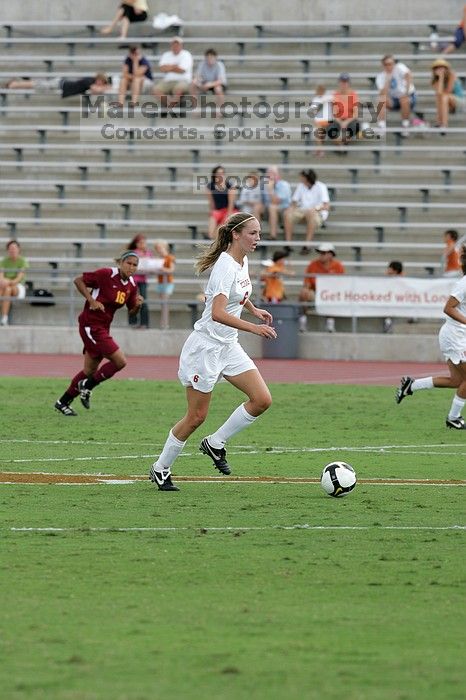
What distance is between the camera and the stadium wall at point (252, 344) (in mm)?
27375

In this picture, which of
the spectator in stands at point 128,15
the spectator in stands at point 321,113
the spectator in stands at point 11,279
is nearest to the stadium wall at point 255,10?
the spectator in stands at point 128,15

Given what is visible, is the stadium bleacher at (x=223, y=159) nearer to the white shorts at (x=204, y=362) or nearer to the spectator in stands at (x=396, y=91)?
the spectator in stands at (x=396, y=91)

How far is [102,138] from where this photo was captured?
34438 millimetres

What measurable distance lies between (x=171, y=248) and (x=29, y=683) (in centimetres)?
2590

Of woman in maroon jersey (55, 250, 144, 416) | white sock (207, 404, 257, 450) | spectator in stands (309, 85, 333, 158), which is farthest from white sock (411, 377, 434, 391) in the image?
spectator in stands (309, 85, 333, 158)

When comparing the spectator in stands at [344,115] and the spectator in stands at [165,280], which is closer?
the spectator in stands at [165,280]

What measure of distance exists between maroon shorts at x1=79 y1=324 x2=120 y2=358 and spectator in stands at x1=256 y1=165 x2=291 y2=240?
12652mm

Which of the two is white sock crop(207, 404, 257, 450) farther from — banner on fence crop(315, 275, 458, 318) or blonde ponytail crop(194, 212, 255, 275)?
banner on fence crop(315, 275, 458, 318)

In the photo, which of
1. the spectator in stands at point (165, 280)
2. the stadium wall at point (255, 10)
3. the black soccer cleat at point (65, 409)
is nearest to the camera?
the black soccer cleat at point (65, 409)

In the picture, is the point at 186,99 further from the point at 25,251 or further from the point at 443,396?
the point at 443,396

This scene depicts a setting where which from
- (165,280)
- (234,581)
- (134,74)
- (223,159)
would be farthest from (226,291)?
(134,74)

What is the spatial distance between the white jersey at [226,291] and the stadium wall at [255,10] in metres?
24.7

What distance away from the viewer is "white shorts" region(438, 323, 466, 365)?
16.8 metres

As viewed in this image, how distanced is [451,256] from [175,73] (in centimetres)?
941
